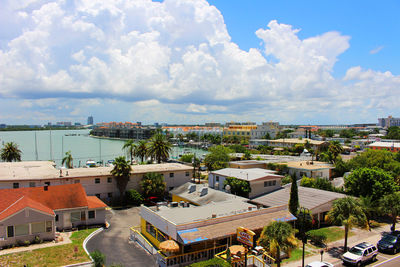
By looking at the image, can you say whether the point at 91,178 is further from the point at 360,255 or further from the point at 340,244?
the point at 360,255

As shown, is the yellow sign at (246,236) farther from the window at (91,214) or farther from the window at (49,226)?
the window at (49,226)

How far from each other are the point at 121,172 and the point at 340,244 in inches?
962

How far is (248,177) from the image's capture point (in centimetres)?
3189

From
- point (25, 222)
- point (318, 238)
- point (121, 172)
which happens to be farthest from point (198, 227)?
point (121, 172)

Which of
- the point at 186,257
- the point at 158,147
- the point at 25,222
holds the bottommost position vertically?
the point at 186,257

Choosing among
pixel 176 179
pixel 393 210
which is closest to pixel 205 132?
pixel 176 179

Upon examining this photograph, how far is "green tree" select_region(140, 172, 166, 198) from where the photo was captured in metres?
35.2

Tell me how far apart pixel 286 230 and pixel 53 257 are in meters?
16.1

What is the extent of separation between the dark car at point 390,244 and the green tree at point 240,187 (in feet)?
41.0

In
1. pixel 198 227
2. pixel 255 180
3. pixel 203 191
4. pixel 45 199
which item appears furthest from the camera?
pixel 255 180

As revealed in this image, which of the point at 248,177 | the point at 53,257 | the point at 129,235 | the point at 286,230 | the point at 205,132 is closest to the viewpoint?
the point at 286,230

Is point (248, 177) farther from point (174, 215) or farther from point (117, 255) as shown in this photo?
point (117, 255)

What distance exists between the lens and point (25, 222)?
73.2 ft

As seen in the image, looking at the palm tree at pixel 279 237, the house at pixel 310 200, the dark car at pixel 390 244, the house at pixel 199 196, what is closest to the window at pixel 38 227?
A: the house at pixel 199 196
